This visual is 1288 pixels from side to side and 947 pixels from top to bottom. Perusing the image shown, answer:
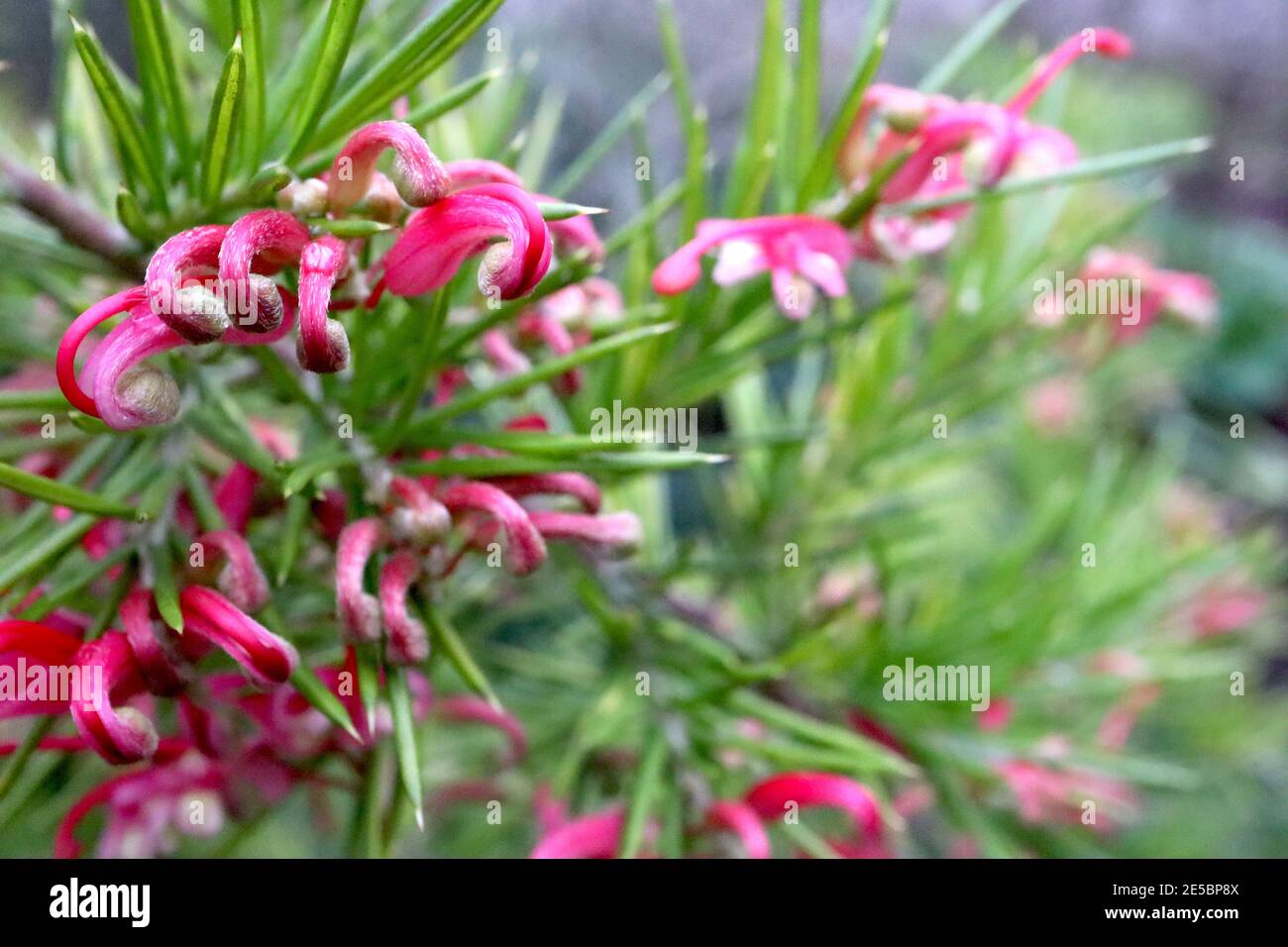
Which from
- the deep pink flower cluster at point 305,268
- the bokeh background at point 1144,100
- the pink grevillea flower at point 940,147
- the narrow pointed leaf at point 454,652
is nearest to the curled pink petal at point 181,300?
the deep pink flower cluster at point 305,268

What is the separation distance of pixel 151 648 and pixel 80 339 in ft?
0.26

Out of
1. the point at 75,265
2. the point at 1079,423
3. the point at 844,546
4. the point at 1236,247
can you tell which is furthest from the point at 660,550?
the point at 1236,247

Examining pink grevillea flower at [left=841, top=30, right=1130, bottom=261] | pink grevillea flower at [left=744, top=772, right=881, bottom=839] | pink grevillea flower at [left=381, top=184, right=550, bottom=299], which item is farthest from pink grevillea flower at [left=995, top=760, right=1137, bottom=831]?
pink grevillea flower at [left=381, top=184, right=550, bottom=299]

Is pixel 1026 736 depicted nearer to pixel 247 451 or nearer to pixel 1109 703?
pixel 1109 703

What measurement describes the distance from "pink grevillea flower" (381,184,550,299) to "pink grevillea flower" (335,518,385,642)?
7 centimetres

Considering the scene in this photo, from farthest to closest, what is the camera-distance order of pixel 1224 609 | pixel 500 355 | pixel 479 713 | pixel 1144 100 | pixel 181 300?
pixel 1144 100, pixel 1224 609, pixel 479 713, pixel 500 355, pixel 181 300

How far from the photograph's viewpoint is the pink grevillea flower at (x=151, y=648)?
25cm

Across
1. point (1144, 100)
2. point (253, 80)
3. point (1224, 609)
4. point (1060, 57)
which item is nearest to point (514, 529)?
point (253, 80)

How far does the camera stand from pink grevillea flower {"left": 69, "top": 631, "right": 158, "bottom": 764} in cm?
24

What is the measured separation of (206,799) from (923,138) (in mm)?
314

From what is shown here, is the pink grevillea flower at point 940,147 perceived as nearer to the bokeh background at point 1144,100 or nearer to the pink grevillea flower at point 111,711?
the pink grevillea flower at point 111,711

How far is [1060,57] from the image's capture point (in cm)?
33

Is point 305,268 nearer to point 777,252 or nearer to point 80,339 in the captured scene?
point 80,339

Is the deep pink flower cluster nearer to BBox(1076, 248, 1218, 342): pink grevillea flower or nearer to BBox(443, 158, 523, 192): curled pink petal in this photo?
BBox(443, 158, 523, 192): curled pink petal
